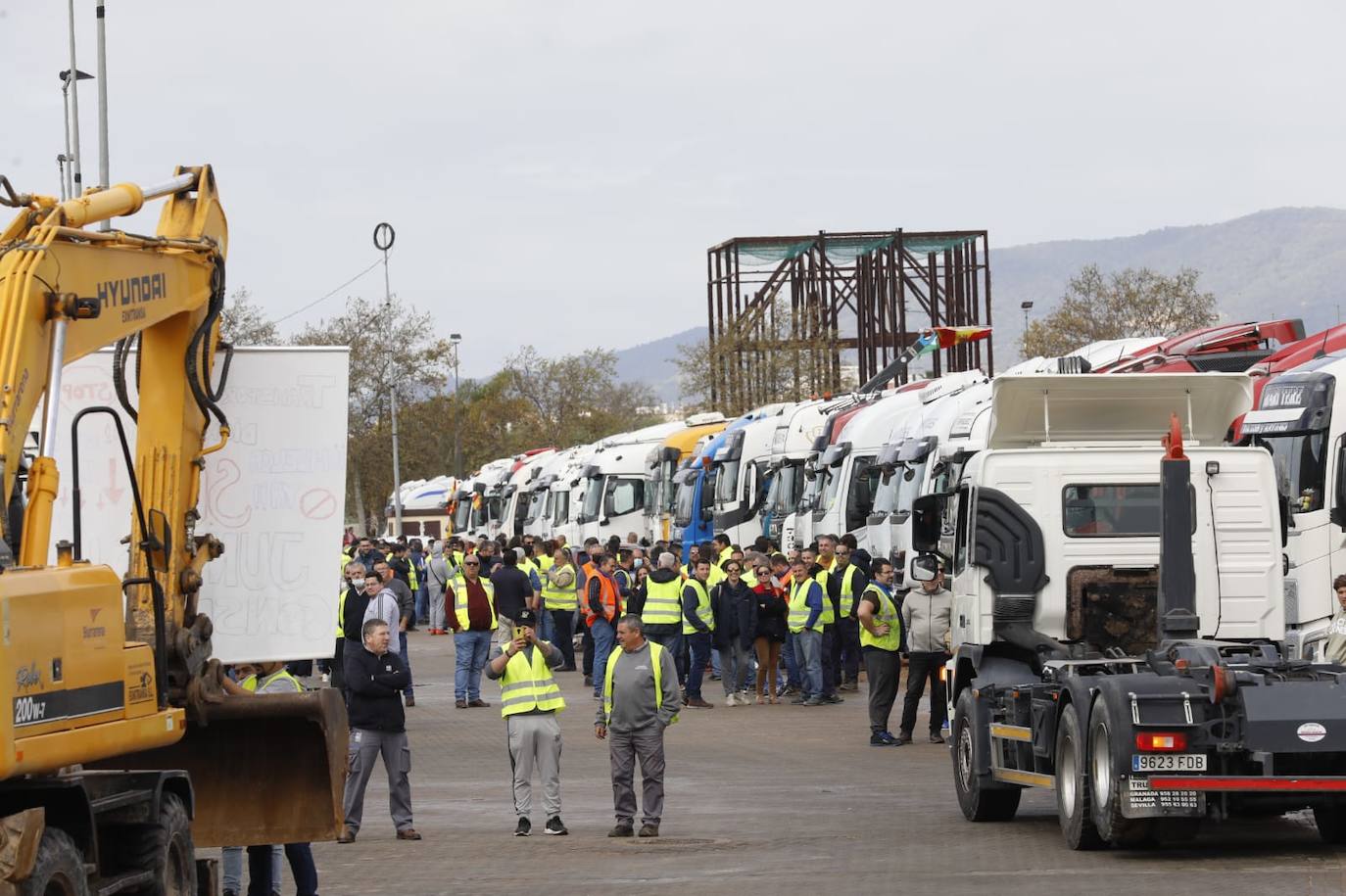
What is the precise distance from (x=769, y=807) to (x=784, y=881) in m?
4.00

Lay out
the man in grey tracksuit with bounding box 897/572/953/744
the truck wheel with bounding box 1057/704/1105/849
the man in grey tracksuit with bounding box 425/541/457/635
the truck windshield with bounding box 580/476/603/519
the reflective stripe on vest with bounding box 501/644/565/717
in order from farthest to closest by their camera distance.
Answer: the truck windshield with bounding box 580/476/603/519 → the man in grey tracksuit with bounding box 425/541/457/635 → the man in grey tracksuit with bounding box 897/572/953/744 → the reflective stripe on vest with bounding box 501/644/565/717 → the truck wheel with bounding box 1057/704/1105/849

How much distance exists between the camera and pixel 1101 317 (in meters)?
71.4

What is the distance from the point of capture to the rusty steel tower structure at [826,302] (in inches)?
2589

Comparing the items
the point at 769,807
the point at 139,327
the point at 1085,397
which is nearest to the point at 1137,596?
the point at 1085,397

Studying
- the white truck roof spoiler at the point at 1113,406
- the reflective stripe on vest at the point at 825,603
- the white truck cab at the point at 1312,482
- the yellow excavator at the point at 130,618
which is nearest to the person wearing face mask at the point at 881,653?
the reflective stripe on vest at the point at 825,603

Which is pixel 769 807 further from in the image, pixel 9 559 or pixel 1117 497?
pixel 9 559

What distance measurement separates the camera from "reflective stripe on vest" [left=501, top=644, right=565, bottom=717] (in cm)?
1616

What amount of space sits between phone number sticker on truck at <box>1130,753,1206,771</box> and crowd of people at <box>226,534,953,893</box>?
4.02 m

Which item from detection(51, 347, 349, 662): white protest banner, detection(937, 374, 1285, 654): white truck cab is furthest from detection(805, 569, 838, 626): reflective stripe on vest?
detection(51, 347, 349, 662): white protest banner

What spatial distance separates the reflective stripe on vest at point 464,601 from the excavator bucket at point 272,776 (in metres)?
15.9

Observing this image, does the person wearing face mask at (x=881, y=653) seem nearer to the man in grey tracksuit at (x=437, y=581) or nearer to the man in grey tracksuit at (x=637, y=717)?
the man in grey tracksuit at (x=637, y=717)

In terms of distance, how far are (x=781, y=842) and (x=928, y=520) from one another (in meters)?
3.21

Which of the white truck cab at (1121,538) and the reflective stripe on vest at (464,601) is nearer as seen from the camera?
the white truck cab at (1121,538)

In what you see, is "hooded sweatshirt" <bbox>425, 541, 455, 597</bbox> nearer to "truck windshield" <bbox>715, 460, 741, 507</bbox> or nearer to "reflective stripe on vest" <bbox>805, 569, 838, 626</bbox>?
"truck windshield" <bbox>715, 460, 741, 507</bbox>
